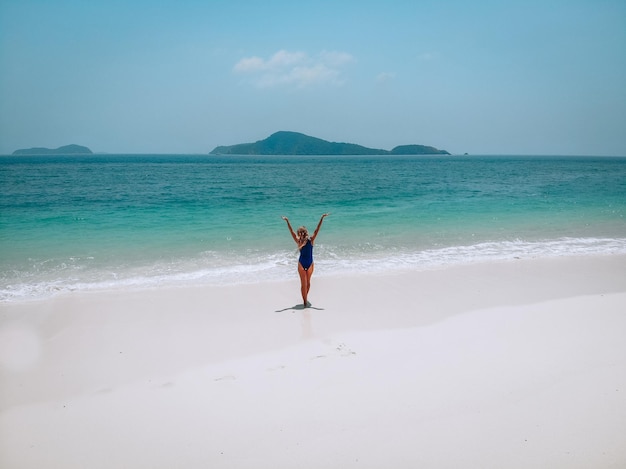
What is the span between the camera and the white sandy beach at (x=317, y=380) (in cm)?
419

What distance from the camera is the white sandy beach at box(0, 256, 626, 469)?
419 centimetres

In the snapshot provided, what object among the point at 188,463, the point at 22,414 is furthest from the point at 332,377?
the point at 22,414

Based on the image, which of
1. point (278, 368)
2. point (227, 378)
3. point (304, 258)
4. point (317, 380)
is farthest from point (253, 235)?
point (317, 380)

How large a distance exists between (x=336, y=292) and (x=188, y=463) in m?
5.56

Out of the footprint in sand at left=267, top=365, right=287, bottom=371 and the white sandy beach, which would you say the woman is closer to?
the white sandy beach

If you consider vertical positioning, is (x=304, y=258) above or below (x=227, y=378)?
above

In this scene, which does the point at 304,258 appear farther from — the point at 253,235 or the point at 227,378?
the point at 253,235

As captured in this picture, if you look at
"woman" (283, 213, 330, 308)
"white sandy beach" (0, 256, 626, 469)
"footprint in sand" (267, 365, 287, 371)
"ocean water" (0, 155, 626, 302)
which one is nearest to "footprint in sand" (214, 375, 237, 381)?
"white sandy beach" (0, 256, 626, 469)

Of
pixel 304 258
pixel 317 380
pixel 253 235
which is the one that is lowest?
pixel 317 380

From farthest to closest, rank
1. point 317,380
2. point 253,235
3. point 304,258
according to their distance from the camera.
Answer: point 253,235 → point 304,258 → point 317,380

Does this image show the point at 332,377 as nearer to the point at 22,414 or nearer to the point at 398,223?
the point at 22,414

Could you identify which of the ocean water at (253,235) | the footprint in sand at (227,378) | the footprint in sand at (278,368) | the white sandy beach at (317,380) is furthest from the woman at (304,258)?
the footprint in sand at (227,378)

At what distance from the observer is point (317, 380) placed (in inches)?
213

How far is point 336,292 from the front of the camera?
30.4ft
